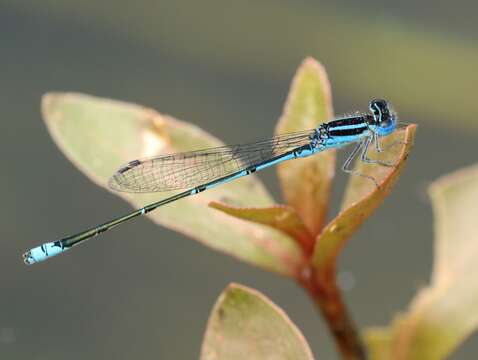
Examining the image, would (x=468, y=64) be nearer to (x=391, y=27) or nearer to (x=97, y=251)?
(x=391, y=27)

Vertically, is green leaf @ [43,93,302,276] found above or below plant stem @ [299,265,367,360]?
above

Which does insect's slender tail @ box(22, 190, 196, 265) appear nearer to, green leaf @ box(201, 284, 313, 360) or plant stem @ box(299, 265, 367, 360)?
plant stem @ box(299, 265, 367, 360)

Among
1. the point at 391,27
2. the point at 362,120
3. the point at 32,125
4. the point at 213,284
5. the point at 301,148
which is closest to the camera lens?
the point at 301,148

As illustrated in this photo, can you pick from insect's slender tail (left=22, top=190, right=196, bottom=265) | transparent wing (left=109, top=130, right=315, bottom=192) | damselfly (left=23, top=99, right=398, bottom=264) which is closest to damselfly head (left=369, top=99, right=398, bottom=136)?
damselfly (left=23, top=99, right=398, bottom=264)

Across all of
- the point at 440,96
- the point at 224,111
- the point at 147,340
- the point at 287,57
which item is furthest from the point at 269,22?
the point at 147,340

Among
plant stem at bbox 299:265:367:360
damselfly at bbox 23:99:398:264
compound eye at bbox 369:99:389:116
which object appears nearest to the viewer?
plant stem at bbox 299:265:367:360
